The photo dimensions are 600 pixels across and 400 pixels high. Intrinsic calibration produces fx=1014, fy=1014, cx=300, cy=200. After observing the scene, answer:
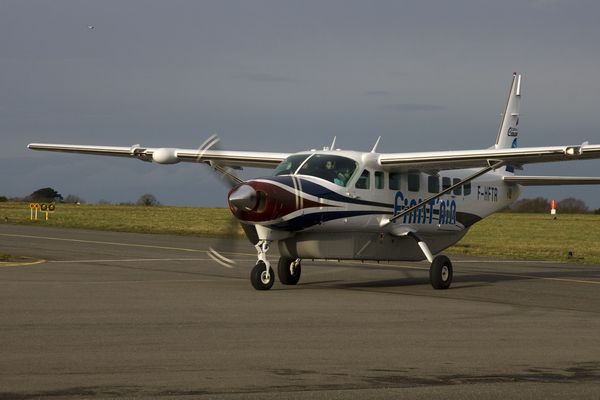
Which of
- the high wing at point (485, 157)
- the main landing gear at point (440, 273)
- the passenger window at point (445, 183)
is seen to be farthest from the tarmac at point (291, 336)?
the high wing at point (485, 157)

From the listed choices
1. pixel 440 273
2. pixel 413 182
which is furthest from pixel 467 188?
pixel 440 273

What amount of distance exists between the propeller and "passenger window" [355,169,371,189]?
250cm

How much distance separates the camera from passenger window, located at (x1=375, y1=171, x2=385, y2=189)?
70.8ft

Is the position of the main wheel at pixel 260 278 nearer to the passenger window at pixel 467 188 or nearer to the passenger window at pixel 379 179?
the passenger window at pixel 379 179

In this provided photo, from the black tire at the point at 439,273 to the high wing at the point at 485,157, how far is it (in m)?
2.10

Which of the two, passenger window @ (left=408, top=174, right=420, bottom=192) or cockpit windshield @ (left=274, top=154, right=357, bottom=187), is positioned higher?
cockpit windshield @ (left=274, top=154, right=357, bottom=187)

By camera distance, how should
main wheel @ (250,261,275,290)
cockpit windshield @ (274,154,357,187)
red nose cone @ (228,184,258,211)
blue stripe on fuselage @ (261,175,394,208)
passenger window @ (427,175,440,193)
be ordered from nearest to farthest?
red nose cone @ (228,184,258,211) < blue stripe on fuselage @ (261,175,394,208) < main wheel @ (250,261,275,290) < cockpit windshield @ (274,154,357,187) < passenger window @ (427,175,440,193)

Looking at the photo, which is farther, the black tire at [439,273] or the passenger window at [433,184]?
the passenger window at [433,184]

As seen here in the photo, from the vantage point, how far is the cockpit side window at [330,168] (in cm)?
2025

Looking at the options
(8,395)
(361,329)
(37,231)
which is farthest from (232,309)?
(37,231)

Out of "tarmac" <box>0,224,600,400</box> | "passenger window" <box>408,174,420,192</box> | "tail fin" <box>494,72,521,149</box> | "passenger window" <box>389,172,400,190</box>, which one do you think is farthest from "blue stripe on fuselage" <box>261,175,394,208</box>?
"tail fin" <box>494,72,521,149</box>

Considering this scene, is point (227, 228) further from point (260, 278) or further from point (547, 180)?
point (547, 180)

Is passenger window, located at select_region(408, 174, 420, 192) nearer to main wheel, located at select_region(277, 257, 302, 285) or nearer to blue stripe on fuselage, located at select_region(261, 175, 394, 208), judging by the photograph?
→ blue stripe on fuselage, located at select_region(261, 175, 394, 208)

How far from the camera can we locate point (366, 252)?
70.2ft
